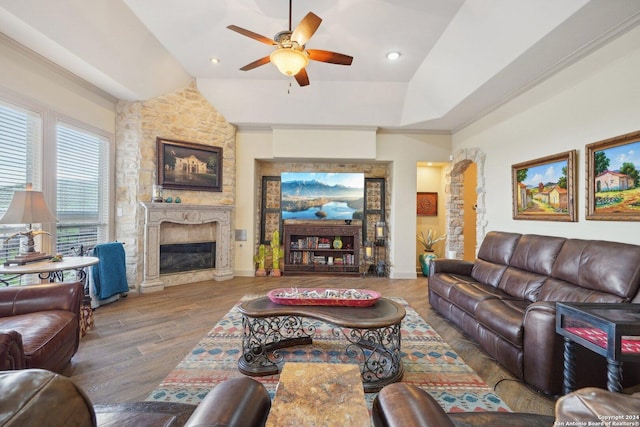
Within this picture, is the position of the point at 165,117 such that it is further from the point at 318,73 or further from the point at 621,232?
the point at 621,232

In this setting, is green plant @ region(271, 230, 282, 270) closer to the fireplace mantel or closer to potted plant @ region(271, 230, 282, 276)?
potted plant @ region(271, 230, 282, 276)

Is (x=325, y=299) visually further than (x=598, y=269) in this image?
Yes

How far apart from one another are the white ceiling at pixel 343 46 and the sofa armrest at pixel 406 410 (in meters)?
3.21

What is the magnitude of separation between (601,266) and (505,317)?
0.92 m

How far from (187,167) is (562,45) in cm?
541

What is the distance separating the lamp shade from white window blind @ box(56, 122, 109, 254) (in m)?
1.10

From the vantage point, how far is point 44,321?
1980 millimetres

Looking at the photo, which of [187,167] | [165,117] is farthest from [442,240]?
[165,117]

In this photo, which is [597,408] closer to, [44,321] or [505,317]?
[505,317]

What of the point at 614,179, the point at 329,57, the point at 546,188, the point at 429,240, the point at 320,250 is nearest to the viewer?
the point at 614,179

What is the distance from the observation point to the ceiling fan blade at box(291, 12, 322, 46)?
2314 millimetres

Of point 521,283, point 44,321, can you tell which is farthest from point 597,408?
point 44,321

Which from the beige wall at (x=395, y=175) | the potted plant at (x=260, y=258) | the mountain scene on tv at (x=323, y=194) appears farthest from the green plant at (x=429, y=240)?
the potted plant at (x=260, y=258)

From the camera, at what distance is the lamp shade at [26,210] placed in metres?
2.46
